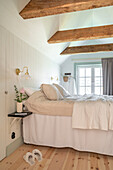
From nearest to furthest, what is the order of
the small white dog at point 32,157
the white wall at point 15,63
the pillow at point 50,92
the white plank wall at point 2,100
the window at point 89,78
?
the small white dog at point 32,157, the white plank wall at point 2,100, the white wall at point 15,63, the pillow at point 50,92, the window at point 89,78

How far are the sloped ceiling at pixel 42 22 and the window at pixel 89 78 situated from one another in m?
1.80

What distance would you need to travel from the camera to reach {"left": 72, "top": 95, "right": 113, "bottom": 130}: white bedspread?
206 centimetres

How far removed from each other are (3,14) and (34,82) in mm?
1600

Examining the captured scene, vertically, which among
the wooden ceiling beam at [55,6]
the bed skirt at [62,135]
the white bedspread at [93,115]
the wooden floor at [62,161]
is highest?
the wooden ceiling beam at [55,6]

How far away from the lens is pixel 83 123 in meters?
2.17

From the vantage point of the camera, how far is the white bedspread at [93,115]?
6.77ft

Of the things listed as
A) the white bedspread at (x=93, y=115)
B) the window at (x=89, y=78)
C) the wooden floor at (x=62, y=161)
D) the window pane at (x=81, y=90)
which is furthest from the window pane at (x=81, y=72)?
the wooden floor at (x=62, y=161)

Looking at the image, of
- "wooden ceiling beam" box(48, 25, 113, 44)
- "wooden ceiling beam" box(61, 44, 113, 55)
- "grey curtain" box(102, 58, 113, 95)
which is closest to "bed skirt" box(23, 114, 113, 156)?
"wooden ceiling beam" box(48, 25, 113, 44)

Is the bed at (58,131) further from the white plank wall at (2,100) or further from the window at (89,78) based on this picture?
the window at (89,78)

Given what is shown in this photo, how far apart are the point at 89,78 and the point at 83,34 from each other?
2641 mm

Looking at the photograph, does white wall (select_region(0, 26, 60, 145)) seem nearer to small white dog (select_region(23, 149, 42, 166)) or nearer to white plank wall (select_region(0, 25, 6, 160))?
white plank wall (select_region(0, 25, 6, 160))

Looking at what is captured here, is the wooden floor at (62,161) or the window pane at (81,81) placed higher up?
the window pane at (81,81)

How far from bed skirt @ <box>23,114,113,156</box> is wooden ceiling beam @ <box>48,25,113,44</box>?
1.83 metres

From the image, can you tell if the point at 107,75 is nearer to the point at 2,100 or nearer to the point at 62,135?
the point at 62,135
